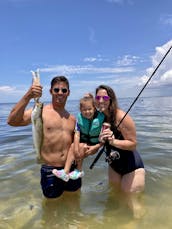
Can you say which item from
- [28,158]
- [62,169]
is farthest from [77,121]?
[28,158]

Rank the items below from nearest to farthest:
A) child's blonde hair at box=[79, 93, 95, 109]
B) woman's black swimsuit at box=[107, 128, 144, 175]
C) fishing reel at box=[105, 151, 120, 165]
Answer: child's blonde hair at box=[79, 93, 95, 109], fishing reel at box=[105, 151, 120, 165], woman's black swimsuit at box=[107, 128, 144, 175]

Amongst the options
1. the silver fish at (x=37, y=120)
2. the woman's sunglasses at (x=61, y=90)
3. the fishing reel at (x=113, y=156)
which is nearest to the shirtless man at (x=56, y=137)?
the woman's sunglasses at (x=61, y=90)

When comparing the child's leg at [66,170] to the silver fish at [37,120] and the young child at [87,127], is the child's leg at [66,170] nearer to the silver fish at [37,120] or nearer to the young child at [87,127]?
the young child at [87,127]

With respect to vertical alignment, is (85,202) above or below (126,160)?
below

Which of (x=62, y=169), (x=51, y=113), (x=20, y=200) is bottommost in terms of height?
(x=20, y=200)

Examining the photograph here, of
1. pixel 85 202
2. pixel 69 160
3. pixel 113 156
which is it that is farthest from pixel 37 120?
pixel 85 202

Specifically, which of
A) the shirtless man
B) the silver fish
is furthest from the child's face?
the silver fish

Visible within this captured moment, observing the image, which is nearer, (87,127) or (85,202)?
(87,127)

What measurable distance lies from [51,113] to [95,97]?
2.87 feet

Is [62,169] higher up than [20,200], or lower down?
higher up

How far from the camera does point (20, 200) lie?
7.22 meters

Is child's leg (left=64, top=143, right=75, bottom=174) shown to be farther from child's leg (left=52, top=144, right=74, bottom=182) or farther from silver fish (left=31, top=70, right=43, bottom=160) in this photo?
silver fish (left=31, top=70, right=43, bottom=160)

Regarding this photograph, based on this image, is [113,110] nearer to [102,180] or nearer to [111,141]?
[111,141]

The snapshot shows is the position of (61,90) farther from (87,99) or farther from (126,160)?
(126,160)
